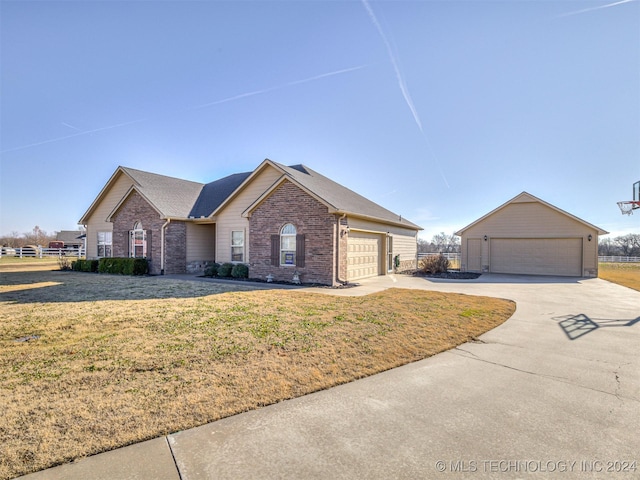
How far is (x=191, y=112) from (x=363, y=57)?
32.1ft

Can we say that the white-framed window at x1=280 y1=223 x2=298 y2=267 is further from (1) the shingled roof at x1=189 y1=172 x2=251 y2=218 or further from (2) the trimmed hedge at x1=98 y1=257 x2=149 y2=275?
(2) the trimmed hedge at x1=98 y1=257 x2=149 y2=275

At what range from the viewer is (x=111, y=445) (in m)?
2.68

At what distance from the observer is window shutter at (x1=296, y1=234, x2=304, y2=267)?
1403 cm

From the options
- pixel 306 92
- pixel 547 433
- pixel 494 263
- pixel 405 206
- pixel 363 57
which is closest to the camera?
pixel 547 433

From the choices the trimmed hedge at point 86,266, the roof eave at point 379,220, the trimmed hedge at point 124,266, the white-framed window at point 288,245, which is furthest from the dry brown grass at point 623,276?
the trimmed hedge at point 86,266

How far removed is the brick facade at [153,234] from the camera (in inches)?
693

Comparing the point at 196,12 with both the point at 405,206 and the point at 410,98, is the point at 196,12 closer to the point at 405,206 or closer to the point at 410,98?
the point at 410,98

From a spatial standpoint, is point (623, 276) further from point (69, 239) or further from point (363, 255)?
point (69, 239)

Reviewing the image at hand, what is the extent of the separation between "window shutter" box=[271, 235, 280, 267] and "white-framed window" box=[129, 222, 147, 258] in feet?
28.0

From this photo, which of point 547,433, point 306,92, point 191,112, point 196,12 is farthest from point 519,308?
point 191,112

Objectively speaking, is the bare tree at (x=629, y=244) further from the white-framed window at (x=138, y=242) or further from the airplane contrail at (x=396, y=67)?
the white-framed window at (x=138, y=242)

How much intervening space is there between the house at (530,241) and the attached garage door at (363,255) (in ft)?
27.2

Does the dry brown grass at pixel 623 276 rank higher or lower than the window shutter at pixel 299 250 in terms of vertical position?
lower

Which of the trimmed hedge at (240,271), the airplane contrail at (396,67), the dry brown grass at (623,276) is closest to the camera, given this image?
the airplane contrail at (396,67)
